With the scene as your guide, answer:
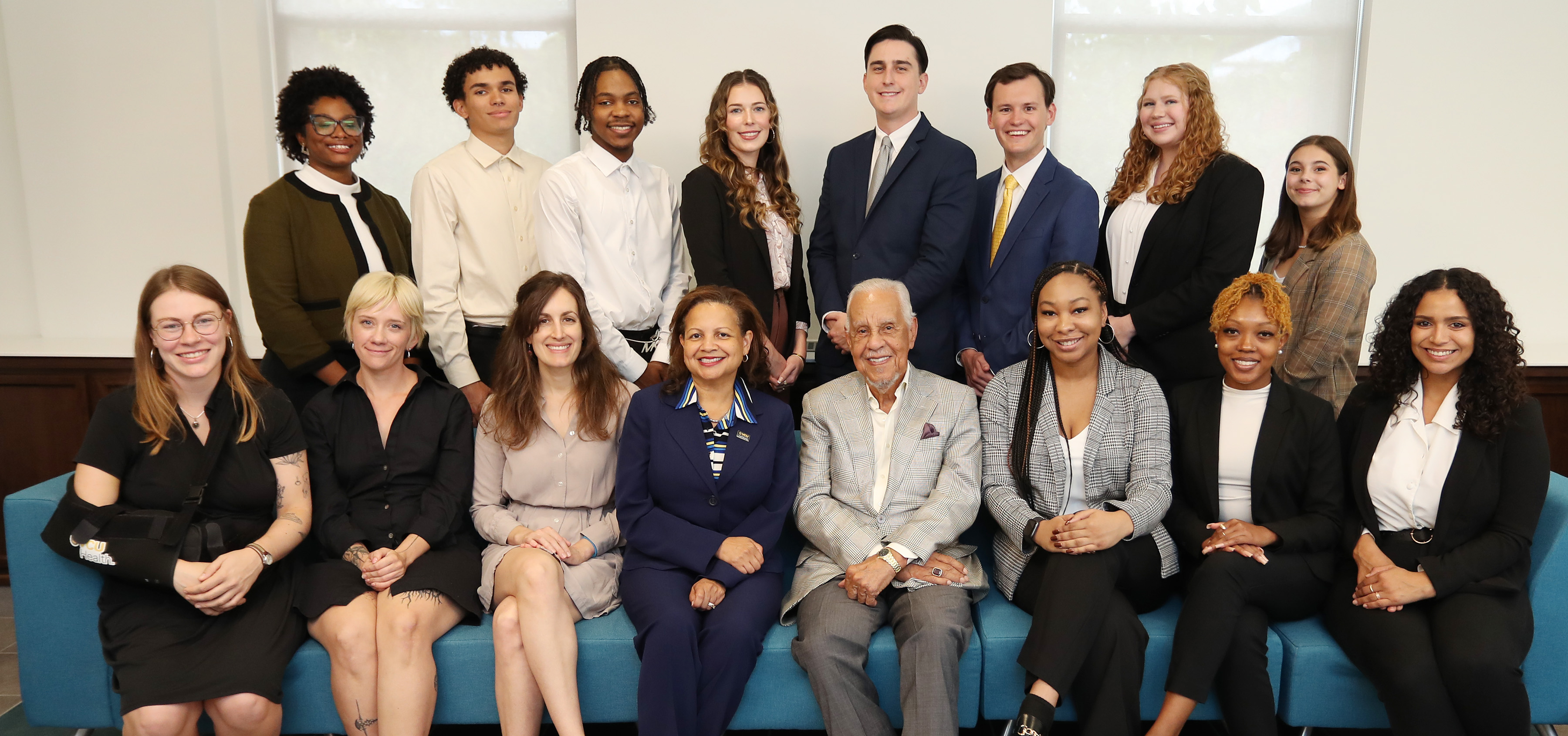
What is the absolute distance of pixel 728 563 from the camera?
2.47m

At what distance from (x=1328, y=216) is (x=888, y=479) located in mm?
1783

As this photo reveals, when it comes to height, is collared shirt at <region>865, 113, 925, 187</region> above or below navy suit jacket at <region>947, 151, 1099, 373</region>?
above

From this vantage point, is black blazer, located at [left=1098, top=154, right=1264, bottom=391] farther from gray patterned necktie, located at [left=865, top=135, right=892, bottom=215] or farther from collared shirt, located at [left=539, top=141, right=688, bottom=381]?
collared shirt, located at [left=539, top=141, right=688, bottom=381]

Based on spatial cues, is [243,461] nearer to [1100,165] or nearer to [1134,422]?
[1134,422]

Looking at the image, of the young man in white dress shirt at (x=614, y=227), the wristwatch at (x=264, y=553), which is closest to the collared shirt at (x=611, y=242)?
the young man in white dress shirt at (x=614, y=227)

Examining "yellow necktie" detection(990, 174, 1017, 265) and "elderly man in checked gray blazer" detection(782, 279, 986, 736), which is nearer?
"elderly man in checked gray blazer" detection(782, 279, 986, 736)

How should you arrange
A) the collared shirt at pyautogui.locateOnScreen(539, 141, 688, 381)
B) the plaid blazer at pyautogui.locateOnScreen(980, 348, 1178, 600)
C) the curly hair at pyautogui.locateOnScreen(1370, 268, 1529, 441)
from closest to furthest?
the curly hair at pyautogui.locateOnScreen(1370, 268, 1529, 441)
the plaid blazer at pyautogui.locateOnScreen(980, 348, 1178, 600)
the collared shirt at pyautogui.locateOnScreen(539, 141, 688, 381)

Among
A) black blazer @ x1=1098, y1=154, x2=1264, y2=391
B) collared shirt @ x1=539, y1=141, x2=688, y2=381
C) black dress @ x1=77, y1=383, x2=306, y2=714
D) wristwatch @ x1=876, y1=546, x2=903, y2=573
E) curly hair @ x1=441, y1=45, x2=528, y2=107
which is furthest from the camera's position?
curly hair @ x1=441, y1=45, x2=528, y2=107

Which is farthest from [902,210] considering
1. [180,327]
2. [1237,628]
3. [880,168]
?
[180,327]

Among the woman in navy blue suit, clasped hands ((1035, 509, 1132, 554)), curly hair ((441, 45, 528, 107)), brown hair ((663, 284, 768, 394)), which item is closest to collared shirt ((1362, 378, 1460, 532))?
clasped hands ((1035, 509, 1132, 554))

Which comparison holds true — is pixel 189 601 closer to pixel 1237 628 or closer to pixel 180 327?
pixel 180 327

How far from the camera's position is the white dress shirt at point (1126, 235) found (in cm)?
299

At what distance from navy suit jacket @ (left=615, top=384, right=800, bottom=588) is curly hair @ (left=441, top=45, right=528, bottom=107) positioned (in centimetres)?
128

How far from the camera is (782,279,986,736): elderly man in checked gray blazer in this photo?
230 centimetres
